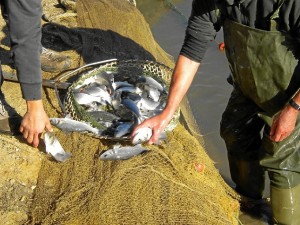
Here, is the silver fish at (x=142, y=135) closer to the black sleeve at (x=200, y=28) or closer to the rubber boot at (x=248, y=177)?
the black sleeve at (x=200, y=28)

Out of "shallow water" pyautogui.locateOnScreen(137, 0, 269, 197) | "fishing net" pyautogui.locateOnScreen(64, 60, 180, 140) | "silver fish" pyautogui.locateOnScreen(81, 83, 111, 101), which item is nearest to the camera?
"fishing net" pyautogui.locateOnScreen(64, 60, 180, 140)

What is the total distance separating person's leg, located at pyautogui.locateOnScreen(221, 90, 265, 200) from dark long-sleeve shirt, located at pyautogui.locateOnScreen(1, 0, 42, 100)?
6.13 ft

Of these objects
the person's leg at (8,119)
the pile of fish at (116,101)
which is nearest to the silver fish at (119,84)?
the pile of fish at (116,101)

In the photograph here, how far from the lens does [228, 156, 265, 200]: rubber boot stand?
15.9ft

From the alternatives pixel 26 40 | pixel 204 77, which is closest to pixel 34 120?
pixel 26 40

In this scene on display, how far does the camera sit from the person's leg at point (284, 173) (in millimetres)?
4031

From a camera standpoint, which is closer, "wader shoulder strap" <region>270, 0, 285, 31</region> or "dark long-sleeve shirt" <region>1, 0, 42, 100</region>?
"dark long-sleeve shirt" <region>1, 0, 42, 100</region>

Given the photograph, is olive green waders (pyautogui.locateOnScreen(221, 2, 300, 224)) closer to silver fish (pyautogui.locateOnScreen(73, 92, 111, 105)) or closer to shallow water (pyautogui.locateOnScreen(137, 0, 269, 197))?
shallow water (pyautogui.locateOnScreen(137, 0, 269, 197))

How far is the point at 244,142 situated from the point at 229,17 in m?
1.37

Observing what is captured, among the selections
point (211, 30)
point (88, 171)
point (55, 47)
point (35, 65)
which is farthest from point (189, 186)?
point (55, 47)

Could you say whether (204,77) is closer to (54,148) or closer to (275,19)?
Result: (54,148)

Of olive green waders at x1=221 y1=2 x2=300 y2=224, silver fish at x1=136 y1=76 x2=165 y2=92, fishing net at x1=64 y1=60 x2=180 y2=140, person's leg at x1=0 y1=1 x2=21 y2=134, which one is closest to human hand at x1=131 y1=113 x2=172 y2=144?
olive green waders at x1=221 y1=2 x2=300 y2=224

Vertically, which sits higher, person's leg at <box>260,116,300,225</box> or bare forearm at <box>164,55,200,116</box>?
bare forearm at <box>164,55,200,116</box>

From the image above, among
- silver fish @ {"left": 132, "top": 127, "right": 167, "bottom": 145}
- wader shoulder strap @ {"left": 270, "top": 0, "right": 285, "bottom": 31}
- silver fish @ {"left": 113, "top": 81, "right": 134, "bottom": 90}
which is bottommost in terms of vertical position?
silver fish @ {"left": 113, "top": 81, "right": 134, "bottom": 90}
